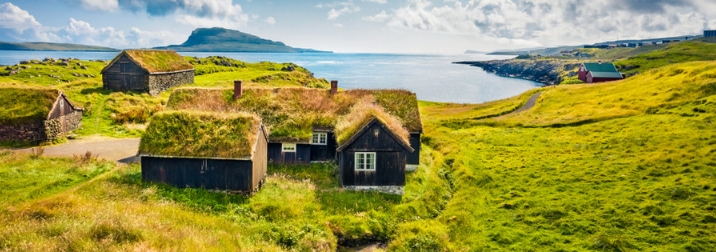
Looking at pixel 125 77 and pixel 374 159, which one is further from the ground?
pixel 125 77

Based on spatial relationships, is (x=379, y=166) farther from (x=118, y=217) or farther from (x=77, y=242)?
(x=77, y=242)

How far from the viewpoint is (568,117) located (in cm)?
4525

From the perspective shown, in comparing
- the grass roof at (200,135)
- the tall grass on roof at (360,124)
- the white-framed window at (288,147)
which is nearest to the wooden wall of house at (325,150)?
the white-framed window at (288,147)

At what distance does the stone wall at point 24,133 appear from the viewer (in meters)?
33.9

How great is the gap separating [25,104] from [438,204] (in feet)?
111

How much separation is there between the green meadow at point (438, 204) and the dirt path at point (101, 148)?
2571 mm

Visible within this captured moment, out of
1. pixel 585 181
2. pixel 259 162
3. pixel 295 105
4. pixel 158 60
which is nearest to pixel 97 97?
pixel 158 60

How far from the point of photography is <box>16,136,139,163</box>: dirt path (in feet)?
102

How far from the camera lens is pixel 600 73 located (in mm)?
93625

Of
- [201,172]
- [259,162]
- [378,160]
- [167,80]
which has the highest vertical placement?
[167,80]

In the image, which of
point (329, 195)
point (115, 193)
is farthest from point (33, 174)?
point (329, 195)

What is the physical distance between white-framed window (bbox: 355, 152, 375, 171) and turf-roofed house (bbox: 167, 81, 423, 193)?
84.3 inches

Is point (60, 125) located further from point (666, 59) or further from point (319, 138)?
point (666, 59)

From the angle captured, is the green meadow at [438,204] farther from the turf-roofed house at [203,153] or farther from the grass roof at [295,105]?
the grass roof at [295,105]
